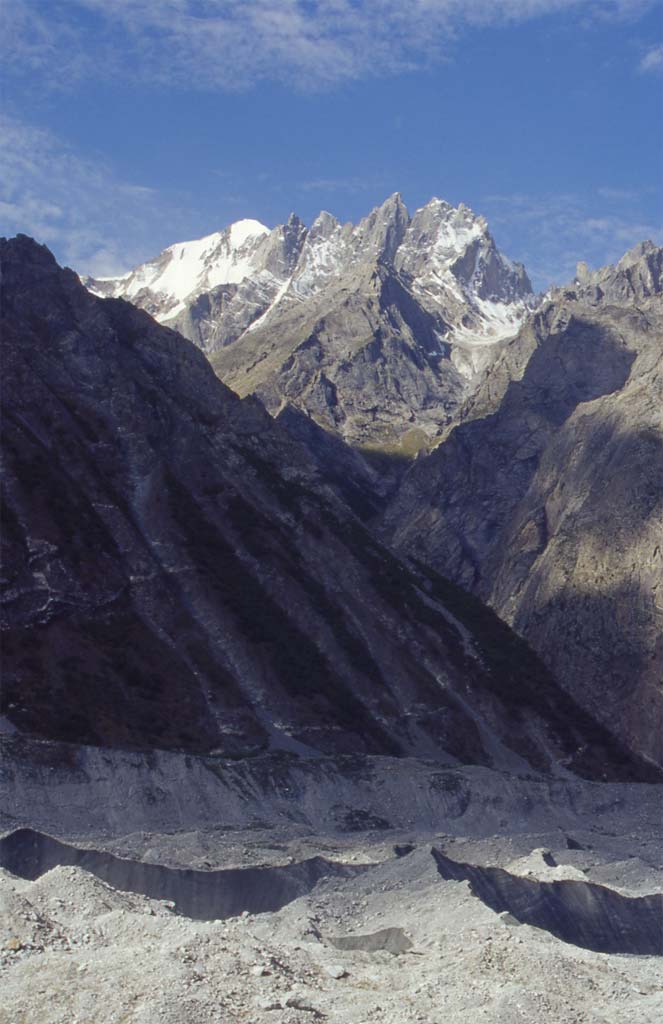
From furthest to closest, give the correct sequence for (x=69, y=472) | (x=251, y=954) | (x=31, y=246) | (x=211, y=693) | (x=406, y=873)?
1. (x=31, y=246)
2. (x=69, y=472)
3. (x=211, y=693)
4. (x=406, y=873)
5. (x=251, y=954)

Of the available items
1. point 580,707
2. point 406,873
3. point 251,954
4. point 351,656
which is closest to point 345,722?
point 351,656

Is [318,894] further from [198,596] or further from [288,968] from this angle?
[198,596]

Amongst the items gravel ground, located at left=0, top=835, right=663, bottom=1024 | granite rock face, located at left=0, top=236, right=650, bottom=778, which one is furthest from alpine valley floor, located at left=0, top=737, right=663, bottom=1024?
granite rock face, located at left=0, top=236, right=650, bottom=778

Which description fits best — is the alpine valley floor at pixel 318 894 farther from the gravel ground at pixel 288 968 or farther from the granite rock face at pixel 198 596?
the granite rock face at pixel 198 596

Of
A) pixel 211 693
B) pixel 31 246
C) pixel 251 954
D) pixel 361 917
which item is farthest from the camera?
pixel 31 246

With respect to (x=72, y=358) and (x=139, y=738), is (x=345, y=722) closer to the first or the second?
(x=139, y=738)

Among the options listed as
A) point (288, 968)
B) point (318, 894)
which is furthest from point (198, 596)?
point (288, 968)

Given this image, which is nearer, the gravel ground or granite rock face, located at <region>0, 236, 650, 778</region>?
the gravel ground

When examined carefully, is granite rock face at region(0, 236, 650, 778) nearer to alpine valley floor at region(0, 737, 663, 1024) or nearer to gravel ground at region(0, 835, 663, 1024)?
alpine valley floor at region(0, 737, 663, 1024)

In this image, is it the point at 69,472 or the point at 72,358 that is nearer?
the point at 69,472
